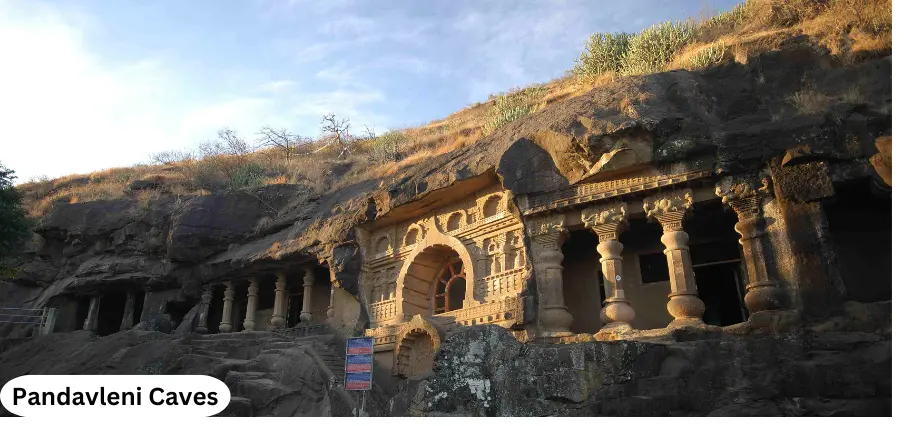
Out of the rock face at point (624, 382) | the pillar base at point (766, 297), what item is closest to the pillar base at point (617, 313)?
the pillar base at point (766, 297)

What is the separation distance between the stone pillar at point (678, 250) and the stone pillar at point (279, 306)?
11.1m

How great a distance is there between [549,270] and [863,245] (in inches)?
218

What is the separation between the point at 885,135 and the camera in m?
8.78

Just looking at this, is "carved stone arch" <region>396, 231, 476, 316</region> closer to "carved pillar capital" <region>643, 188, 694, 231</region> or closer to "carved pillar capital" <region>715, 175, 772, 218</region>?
"carved pillar capital" <region>643, 188, 694, 231</region>

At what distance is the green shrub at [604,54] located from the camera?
18.4 metres

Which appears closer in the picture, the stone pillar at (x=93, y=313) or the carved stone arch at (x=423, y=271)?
the carved stone arch at (x=423, y=271)

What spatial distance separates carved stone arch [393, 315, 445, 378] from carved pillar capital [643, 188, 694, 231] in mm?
4895

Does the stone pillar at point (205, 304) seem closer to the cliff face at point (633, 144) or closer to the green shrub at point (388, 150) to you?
the cliff face at point (633, 144)

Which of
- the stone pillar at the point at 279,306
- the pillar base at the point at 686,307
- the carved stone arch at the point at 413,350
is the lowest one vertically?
the carved stone arch at the point at 413,350

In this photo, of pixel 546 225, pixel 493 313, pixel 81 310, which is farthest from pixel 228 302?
pixel 546 225

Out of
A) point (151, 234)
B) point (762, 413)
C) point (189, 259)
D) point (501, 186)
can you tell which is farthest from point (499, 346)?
point (151, 234)

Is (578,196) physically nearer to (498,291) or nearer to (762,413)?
(498,291)

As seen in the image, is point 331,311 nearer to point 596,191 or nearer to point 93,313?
point 596,191

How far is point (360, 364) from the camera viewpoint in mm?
7820
